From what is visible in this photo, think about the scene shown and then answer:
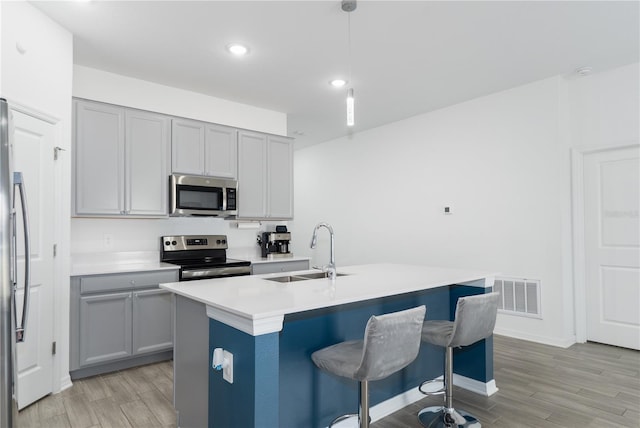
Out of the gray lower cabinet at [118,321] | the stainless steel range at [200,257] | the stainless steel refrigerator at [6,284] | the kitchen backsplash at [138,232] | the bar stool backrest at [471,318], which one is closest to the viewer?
the stainless steel refrigerator at [6,284]

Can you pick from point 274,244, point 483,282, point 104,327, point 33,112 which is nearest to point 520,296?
point 483,282

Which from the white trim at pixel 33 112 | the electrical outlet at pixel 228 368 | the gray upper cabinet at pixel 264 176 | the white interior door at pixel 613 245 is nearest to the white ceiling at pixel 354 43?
the gray upper cabinet at pixel 264 176

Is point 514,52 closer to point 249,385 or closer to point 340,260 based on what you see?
point 249,385

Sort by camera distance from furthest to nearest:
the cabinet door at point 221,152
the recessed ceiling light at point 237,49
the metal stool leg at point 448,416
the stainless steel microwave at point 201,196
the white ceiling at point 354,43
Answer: the cabinet door at point 221,152
the stainless steel microwave at point 201,196
the recessed ceiling light at point 237,49
the white ceiling at point 354,43
the metal stool leg at point 448,416

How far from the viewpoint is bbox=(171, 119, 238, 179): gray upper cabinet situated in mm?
3971

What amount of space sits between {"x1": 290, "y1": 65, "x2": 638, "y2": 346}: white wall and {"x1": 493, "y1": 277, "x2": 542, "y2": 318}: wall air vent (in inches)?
2.7

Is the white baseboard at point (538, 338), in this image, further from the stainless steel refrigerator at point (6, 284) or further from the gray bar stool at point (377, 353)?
the stainless steel refrigerator at point (6, 284)

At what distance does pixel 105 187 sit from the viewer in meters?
3.46

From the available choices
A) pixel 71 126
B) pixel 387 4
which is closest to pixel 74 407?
pixel 71 126

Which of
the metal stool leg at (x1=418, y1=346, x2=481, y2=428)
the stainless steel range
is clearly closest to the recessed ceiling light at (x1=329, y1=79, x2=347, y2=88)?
the stainless steel range

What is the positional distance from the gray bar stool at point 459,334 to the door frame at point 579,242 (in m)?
2.38

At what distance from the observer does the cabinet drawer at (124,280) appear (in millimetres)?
3111

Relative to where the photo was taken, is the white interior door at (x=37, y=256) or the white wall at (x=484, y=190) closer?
the white interior door at (x=37, y=256)

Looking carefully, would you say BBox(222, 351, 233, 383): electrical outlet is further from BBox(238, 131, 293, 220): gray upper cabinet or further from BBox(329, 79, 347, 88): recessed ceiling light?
BBox(329, 79, 347, 88): recessed ceiling light
